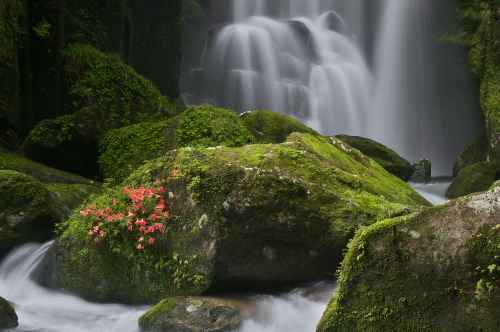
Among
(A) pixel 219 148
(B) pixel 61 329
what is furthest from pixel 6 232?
(A) pixel 219 148

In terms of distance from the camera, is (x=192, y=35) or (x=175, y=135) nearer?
(x=175, y=135)

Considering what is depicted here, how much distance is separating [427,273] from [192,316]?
6.96 feet

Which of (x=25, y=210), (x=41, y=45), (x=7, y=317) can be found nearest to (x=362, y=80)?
(x=41, y=45)

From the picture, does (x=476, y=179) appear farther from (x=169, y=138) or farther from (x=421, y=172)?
(x=169, y=138)

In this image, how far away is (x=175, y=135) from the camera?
7707mm

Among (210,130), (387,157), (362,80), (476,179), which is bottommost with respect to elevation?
(476,179)

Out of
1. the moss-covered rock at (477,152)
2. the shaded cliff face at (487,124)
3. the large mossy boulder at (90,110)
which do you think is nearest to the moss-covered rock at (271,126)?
the large mossy boulder at (90,110)

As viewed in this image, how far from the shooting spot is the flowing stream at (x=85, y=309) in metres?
4.16

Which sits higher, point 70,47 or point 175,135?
point 70,47

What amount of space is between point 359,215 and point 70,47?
965 cm

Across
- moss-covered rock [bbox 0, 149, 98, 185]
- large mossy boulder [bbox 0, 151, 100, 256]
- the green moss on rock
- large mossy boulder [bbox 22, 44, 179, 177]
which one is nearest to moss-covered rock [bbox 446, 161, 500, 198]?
the green moss on rock

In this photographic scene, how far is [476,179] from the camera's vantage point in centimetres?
1130

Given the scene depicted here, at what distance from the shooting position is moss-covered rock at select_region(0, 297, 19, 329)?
442 cm

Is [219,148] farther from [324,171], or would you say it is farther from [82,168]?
[82,168]
